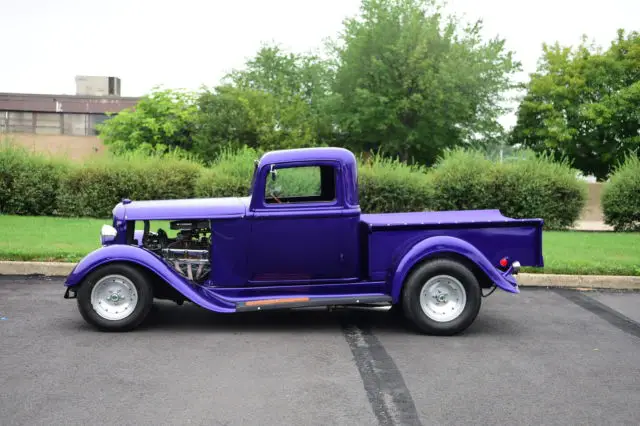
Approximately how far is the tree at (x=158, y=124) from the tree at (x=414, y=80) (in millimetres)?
11031

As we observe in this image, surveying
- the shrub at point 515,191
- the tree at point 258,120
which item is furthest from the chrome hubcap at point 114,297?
the tree at point 258,120

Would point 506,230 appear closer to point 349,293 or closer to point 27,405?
point 349,293

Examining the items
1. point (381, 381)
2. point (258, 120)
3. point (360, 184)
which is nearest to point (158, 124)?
point (258, 120)

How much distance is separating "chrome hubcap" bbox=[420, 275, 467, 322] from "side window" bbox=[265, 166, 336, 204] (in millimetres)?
1358

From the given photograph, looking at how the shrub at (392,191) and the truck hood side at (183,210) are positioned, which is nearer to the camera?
the truck hood side at (183,210)

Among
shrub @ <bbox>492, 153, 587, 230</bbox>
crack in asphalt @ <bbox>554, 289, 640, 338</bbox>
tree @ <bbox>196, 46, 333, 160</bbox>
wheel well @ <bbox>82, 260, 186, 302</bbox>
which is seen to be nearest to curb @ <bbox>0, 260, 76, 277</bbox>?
wheel well @ <bbox>82, 260, 186, 302</bbox>

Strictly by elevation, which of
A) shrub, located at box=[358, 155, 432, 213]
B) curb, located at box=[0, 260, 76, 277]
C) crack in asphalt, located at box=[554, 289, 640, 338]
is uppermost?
shrub, located at box=[358, 155, 432, 213]

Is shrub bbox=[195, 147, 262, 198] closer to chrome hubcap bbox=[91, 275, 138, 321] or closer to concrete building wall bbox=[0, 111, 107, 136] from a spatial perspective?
chrome hubcap bbox=[91, 275, 138, 321]

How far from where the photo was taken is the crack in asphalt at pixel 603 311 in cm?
772

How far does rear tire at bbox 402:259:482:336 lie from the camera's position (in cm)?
706

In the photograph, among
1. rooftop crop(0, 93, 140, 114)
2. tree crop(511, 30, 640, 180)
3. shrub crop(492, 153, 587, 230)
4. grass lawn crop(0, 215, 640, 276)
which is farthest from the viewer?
rooftop crop(0, 93, 140, 114)

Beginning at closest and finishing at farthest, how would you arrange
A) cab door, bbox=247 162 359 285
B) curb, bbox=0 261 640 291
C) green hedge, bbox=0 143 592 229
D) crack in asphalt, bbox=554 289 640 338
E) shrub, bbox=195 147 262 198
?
cab door, bbox=247 162 359 285
crack in asphalt, bbox=554 289 640 338
curb, bbox=0 261 640 291
green hedge, bbox=0 143 592 229
shrub, bbox=195 147 262 198

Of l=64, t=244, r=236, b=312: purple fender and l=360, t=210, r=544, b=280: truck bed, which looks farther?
l=360, t=210, r=544, b=280: truck bed

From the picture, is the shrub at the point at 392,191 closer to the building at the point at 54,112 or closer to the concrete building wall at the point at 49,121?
the building at the point at 54,112
